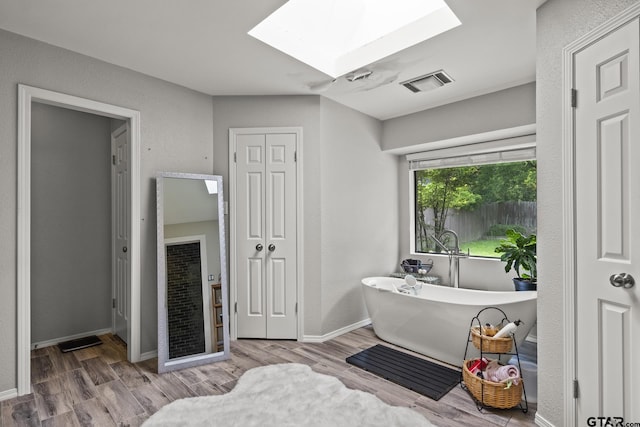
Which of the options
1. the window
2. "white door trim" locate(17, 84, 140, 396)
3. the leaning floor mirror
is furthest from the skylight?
the window

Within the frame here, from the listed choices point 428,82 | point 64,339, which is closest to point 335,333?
point 428,82

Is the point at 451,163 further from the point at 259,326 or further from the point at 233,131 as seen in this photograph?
the point at 259,326

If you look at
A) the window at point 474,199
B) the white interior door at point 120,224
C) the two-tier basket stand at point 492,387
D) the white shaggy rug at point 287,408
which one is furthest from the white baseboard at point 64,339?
the window at point 474,199

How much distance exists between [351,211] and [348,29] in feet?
5.88

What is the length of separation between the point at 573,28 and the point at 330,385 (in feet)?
8.63

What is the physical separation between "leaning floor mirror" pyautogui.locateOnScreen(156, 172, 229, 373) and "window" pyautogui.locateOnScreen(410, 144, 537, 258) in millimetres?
2444

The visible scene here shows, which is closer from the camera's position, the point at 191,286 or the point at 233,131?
the point at 191,286

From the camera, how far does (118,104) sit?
9.08ft

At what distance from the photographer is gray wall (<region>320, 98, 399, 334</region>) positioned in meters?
3.47

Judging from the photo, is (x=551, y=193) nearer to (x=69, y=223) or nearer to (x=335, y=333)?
(x=335, y=333)

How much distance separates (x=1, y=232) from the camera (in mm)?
2240

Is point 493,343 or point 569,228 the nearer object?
point 569,228

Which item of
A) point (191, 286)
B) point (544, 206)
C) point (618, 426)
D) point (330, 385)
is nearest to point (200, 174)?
point (191, 286)

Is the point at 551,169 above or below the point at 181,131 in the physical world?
below
